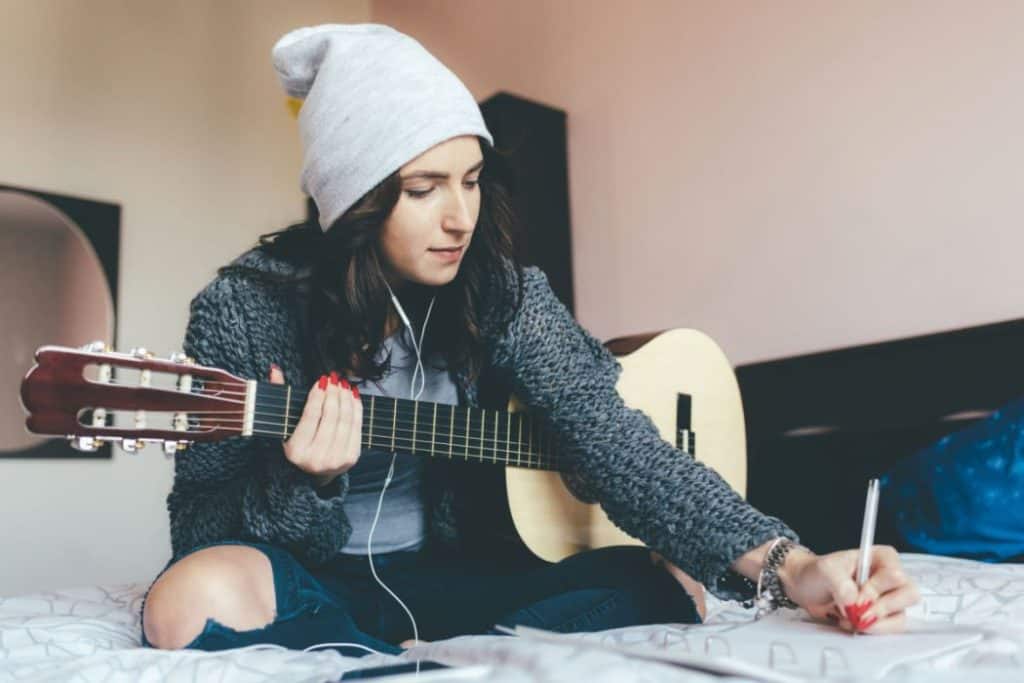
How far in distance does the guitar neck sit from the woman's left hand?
451mm

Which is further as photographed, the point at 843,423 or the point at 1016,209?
the point at 843,423

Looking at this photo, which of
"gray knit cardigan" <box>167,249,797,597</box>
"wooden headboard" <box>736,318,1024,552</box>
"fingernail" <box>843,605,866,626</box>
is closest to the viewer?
"fingernail" <box>843,605,866,626</box>

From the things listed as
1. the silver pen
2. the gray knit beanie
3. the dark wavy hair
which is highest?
the gray knit beanie

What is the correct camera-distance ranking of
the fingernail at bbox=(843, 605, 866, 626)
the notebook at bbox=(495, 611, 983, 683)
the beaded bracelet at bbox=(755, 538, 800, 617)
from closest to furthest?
the notebook at bbox=(495, 611, 983, 683)
the fingernail at bbox=(843, 605, 866, 626)
the beaded bracelet at bbox=(755, 538, 800, 617)

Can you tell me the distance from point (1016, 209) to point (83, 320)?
224 centimetres

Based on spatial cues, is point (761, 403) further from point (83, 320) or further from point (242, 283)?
point (83, 320)

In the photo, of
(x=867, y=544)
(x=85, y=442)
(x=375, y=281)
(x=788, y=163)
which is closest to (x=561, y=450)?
(x=375, y=281)

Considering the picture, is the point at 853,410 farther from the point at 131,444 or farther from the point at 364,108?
the point at 131,444

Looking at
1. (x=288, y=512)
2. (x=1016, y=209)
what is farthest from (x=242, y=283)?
(x=1016, y=209)

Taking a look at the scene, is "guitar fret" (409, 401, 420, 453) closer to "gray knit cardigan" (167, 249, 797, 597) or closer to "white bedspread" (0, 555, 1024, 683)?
"gray knit cardigan" (167, 249, 797, 597)

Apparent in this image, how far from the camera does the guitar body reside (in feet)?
4.02

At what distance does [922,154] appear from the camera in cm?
165

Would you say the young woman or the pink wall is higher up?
the pink wall

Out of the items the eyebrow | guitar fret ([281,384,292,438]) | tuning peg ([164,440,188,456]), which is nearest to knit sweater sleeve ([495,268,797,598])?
the eyebrow
